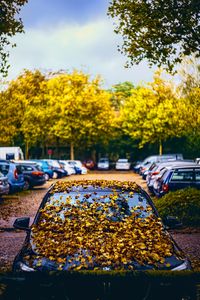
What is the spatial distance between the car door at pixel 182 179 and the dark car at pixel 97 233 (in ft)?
41.5

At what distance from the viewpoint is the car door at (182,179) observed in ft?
68.4

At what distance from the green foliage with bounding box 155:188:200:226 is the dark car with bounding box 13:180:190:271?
7.50 metres

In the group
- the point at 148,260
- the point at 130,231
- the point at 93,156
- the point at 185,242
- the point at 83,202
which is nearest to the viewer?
the point at 148,260

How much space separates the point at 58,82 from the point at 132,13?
5489cm

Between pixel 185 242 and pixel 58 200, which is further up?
pixel 58 200

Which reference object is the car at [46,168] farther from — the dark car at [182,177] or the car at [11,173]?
the dark car at [182,177]

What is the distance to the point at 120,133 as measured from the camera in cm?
8119

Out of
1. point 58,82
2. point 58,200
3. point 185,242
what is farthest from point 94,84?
point 58,200

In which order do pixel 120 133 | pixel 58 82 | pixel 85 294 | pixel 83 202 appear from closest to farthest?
1. pixel 85 294
2. pixel 83 202
3. pixel 58 82
4. pixel 120 133

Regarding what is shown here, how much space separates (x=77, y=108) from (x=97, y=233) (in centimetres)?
6419

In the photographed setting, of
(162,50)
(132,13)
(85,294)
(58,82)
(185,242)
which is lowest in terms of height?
(185,242)

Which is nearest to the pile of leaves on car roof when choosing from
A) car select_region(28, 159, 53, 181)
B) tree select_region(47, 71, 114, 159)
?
car select_region(28, 159, 53, 181)

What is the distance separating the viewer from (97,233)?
6.60 m

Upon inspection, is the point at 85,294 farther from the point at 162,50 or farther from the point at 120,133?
the point at 120,133
